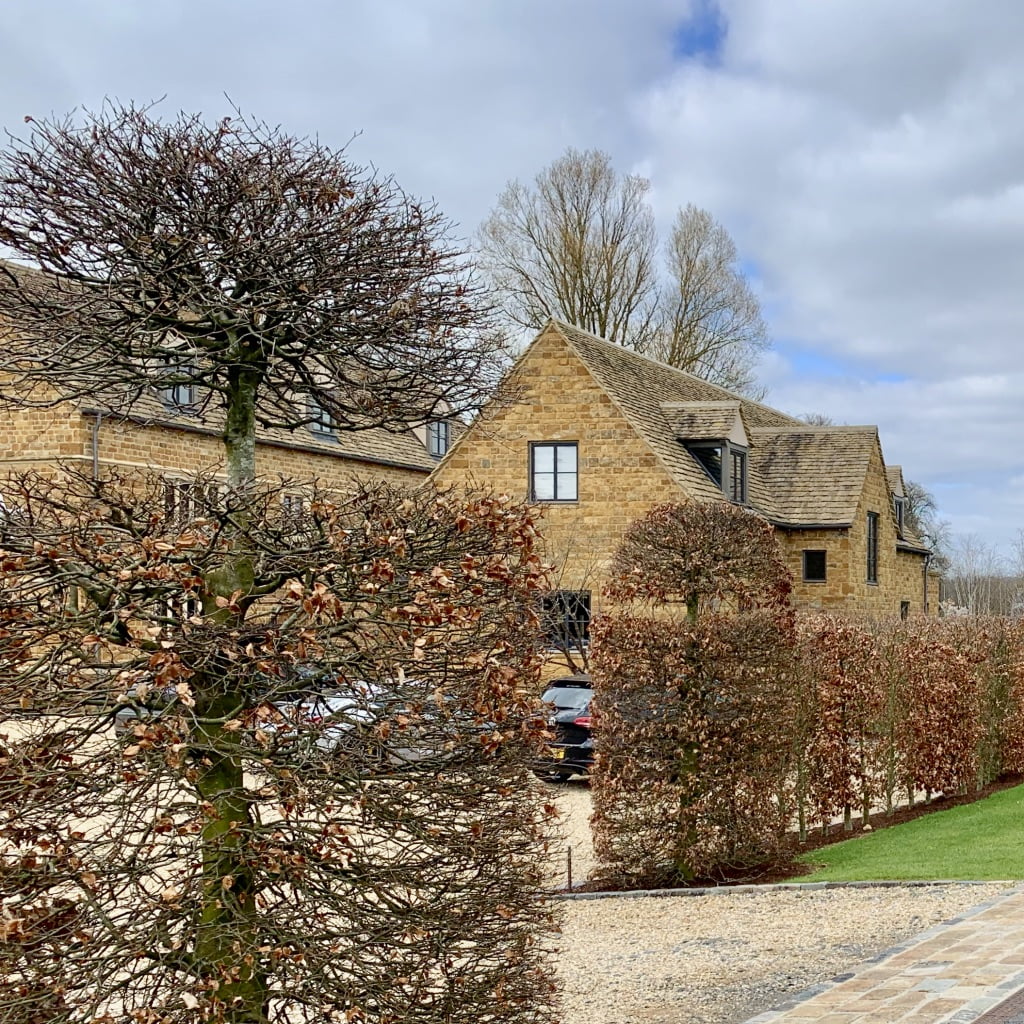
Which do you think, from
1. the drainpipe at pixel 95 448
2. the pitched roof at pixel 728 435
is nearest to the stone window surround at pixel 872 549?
the pitched roof at pixel 728 435

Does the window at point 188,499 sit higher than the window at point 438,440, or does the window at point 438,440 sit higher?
the window at point 438,440

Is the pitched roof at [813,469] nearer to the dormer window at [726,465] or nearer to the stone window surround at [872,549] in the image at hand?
the stone window surround at [872,549]

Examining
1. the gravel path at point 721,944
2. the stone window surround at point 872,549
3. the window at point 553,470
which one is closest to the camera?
Result: the gravel path at point 721,944

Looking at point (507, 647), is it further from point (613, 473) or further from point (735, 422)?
point (735, 422)

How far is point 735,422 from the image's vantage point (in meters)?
28.3

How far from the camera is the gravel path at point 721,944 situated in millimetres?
8188

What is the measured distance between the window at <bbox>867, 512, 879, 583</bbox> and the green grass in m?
16.3

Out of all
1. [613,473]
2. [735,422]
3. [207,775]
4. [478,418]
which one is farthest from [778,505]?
[207,775]

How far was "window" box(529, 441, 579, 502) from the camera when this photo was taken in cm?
2695

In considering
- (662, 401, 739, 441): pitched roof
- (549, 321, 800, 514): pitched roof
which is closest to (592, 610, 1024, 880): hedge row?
(549, 321, 800, 514): pitched roof

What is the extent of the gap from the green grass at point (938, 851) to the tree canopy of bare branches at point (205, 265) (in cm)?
799

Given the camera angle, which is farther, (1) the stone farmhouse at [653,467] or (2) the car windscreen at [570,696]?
(1) the stone farmhouse at [653,467]

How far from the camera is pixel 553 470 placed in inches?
1067

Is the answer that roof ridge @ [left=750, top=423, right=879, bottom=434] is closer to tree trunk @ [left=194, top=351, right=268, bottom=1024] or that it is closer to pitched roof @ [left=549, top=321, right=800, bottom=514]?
pitched roof @ [left=549, top=321, right=800, bottom=514]
